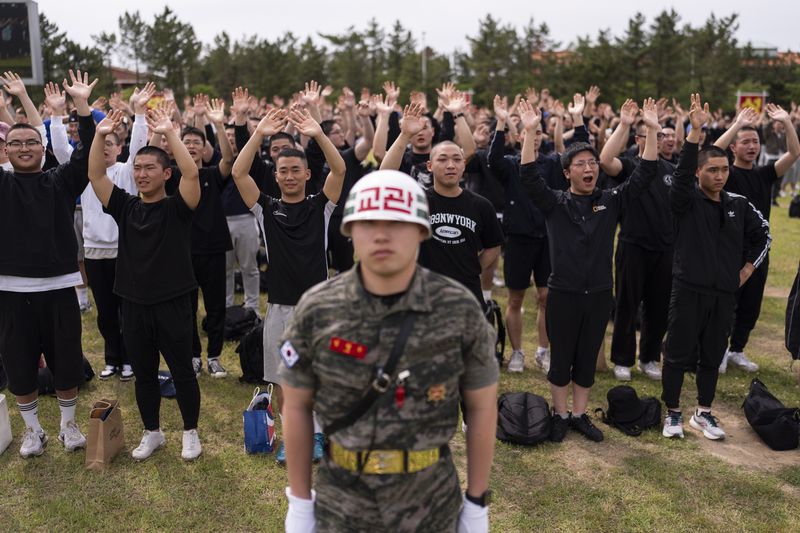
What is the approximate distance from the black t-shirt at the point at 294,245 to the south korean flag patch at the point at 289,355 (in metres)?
2.84

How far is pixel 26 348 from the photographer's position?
549 cm

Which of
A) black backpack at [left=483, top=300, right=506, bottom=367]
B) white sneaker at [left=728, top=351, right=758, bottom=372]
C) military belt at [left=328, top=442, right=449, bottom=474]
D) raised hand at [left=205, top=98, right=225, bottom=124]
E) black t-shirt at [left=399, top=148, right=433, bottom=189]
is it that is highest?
raised hand at [left=205, top=98, right=225, bottom=124]

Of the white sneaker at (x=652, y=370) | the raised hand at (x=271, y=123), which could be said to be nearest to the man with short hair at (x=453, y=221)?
the raised hand at (x=271, y=123)

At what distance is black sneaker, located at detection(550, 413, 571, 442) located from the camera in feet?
19.6

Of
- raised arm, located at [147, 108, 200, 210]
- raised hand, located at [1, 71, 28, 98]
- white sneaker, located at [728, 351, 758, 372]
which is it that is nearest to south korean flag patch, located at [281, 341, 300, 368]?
raised arm, located at [147, 108, 200, 210]

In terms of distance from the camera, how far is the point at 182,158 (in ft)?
16.6

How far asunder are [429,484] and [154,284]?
11.4 feet

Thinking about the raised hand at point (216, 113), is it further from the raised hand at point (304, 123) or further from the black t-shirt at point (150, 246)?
the raised hand at point (304, 123)

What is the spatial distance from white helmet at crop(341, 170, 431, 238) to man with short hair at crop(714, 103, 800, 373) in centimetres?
537

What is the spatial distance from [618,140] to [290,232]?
3.27 metres

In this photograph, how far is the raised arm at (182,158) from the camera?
504 cm

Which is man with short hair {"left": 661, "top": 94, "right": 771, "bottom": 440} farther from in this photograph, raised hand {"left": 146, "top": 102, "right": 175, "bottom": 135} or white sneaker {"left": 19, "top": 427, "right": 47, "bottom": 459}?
white sneaker {"left": 19, "top": 427, "right": 47, "bottom": 459}

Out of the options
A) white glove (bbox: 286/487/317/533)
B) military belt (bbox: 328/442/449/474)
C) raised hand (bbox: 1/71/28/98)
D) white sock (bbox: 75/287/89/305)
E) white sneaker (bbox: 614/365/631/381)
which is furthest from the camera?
white sock (bbox: 75/287/89/305)

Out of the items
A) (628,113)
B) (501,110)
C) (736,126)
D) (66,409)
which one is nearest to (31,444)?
(66,409)
